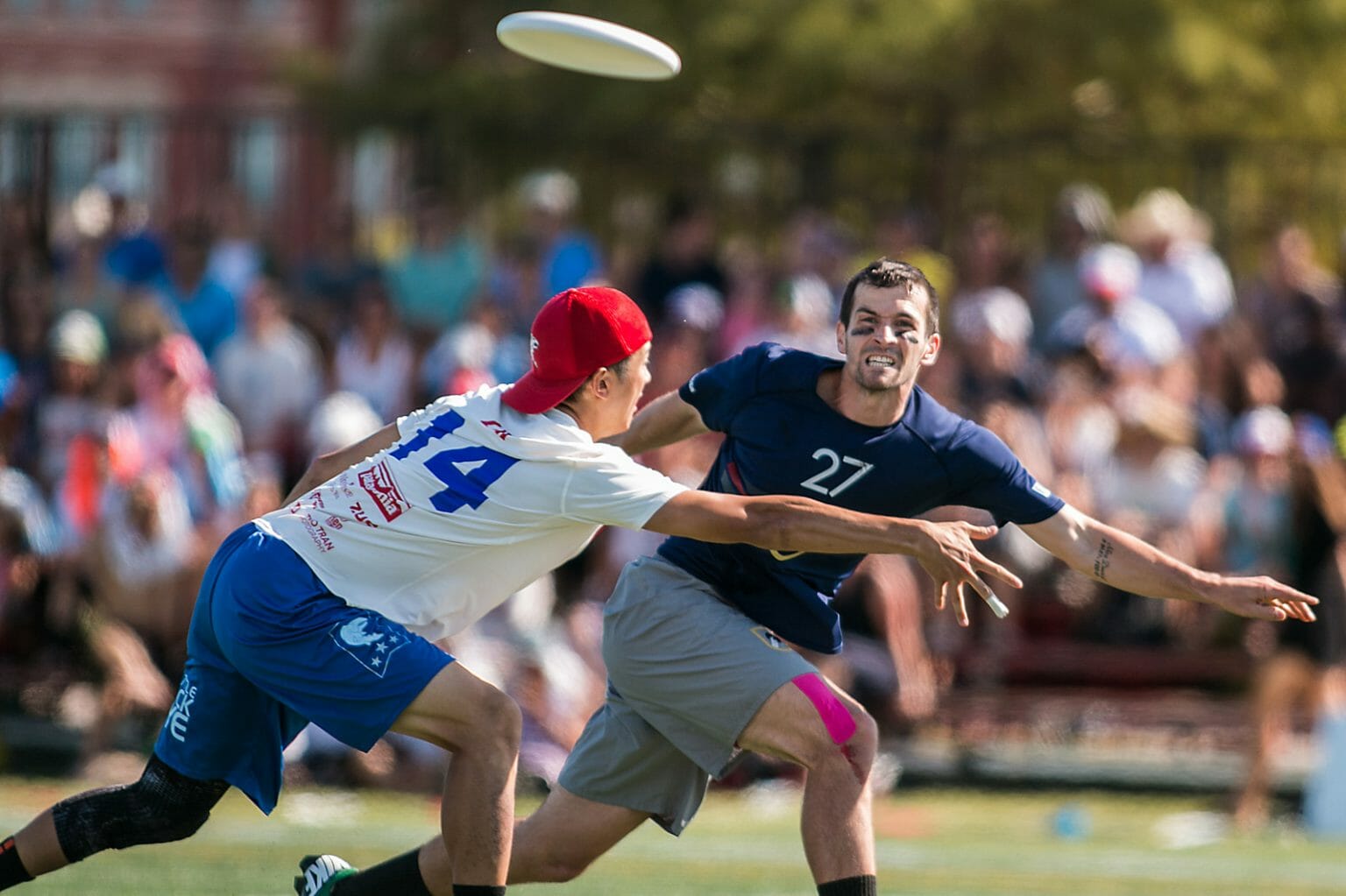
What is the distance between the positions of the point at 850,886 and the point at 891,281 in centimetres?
174

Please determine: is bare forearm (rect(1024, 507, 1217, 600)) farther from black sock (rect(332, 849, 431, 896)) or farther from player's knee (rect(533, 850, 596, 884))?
black sock (rect(332, 849, 431, 896))

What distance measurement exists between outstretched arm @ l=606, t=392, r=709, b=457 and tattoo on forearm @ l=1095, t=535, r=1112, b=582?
49.3 inches

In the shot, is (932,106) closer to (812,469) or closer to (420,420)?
(812,469)

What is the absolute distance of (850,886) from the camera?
548 cm

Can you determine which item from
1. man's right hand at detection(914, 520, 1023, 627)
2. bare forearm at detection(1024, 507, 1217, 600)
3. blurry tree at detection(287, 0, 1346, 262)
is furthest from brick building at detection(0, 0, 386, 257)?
man's right hand at detection(914, 520, 1023, 627)

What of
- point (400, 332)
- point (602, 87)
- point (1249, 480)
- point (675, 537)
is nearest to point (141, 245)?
point (400, 332)

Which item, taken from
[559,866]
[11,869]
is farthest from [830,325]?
[11,869]

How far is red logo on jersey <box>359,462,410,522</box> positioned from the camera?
5414 mm

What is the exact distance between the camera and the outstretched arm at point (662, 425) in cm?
615

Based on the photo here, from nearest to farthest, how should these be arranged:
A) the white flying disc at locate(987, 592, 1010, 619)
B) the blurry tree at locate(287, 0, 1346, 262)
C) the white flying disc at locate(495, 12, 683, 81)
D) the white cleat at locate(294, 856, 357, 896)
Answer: the white flying disc at locate(987, 592, 1010, 619) < the white cleat at locate(294, 856, 357, 896) < the white flying disc at locate(495, 12, 683, 81) < the blurry tree at locate(287, 0, 1346, 262)

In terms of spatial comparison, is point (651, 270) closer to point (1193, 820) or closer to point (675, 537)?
point (1193, 820)

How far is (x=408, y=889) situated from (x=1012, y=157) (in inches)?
380

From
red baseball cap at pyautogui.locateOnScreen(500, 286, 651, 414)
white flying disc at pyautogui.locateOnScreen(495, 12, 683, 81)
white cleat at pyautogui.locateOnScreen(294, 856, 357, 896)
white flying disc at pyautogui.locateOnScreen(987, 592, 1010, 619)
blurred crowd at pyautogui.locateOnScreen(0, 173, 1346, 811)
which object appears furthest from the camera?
blurred crowd at pyautogui.locateOnScreen(0, 173, 1346, 811)

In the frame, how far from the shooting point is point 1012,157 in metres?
14.1
